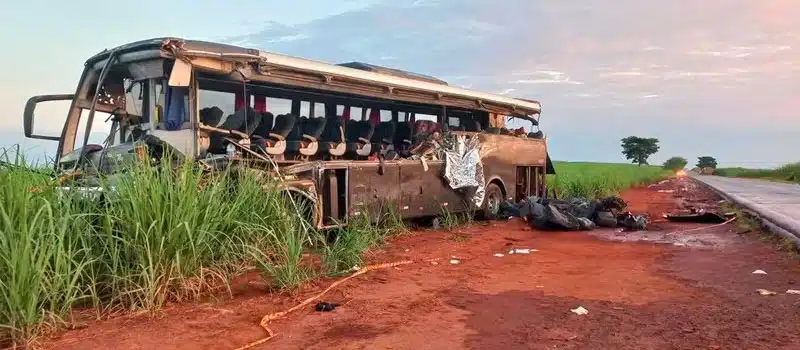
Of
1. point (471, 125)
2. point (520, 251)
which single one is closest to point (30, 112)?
point (520, 251)

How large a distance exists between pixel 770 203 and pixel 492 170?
8724mm

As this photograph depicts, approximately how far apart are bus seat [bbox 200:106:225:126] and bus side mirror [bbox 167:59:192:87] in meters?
0.67

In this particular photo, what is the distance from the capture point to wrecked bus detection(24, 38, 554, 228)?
8.19m

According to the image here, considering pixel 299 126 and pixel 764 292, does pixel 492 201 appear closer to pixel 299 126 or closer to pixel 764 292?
pixel 299 126

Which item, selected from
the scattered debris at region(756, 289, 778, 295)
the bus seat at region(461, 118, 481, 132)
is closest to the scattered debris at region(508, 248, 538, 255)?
the scattered debris at region(756, 289, 778, 295)

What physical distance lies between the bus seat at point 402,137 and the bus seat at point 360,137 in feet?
2.70

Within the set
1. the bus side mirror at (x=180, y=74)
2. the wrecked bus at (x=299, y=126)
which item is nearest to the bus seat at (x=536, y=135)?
the wrecked bus at (x=299, y=126)

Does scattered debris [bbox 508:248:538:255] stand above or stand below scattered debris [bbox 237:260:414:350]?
below

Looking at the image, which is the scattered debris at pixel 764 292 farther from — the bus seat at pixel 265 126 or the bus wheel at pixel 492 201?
the bus wheel at pixel 492 201

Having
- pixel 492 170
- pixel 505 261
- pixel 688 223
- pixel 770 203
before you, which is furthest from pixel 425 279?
pixel 770 203

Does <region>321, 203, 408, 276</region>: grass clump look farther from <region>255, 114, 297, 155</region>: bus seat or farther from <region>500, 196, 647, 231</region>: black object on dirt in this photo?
<region>500, 196, 647, 231</region>: black object on dirt

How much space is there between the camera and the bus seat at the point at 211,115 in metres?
8.53

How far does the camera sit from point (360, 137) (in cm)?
1177

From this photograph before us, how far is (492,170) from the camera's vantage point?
14.2 metres
